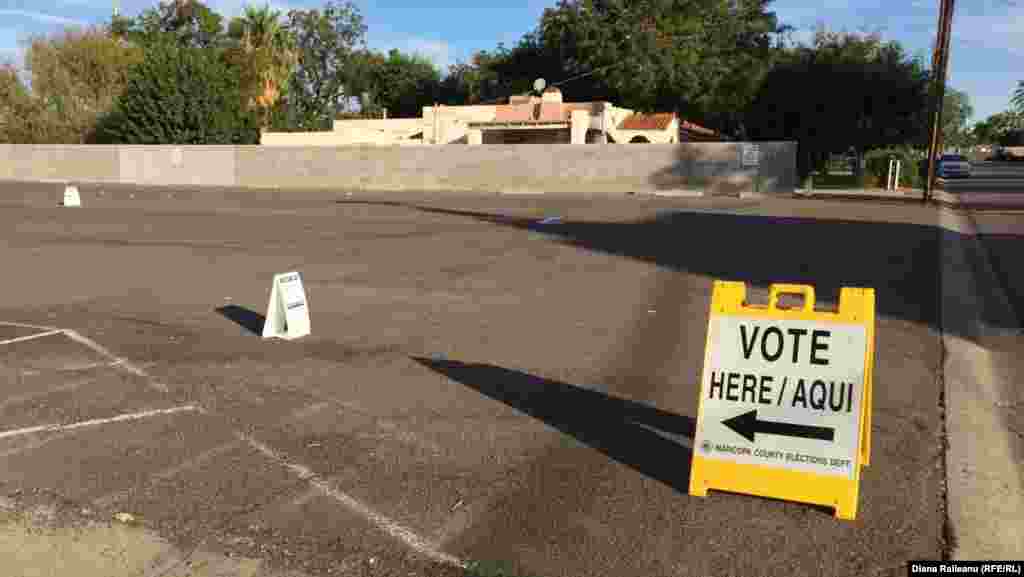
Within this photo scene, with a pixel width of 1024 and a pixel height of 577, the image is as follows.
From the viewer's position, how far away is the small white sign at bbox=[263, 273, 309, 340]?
27.6 feet

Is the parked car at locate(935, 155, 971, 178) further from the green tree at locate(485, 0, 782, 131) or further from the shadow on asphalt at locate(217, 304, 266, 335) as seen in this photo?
the shadow on asphalt at locate(217, 304, 266, 335)

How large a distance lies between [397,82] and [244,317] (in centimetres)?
6412

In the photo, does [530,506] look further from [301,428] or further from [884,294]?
[884,294]

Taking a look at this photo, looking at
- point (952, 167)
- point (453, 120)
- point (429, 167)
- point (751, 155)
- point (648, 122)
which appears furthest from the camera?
point (952, 167)

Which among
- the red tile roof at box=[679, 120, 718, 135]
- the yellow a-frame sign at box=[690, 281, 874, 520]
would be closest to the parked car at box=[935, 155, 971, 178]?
the red tile roof at box=[679, 120, 718, 135]

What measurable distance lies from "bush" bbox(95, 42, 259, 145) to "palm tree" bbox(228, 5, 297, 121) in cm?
704

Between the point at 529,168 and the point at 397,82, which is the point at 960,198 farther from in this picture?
Answer: the point at 397,82

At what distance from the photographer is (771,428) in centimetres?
444

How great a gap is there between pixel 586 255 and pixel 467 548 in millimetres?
10781

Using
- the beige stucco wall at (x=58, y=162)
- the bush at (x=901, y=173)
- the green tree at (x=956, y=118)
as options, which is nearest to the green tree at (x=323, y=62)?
the beige stucco wall at (x=58, y=162)

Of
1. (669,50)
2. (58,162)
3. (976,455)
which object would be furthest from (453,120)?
(976,455)

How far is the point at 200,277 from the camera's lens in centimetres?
1255

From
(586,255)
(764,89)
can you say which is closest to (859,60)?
(764,89)

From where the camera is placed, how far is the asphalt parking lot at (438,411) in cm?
412
